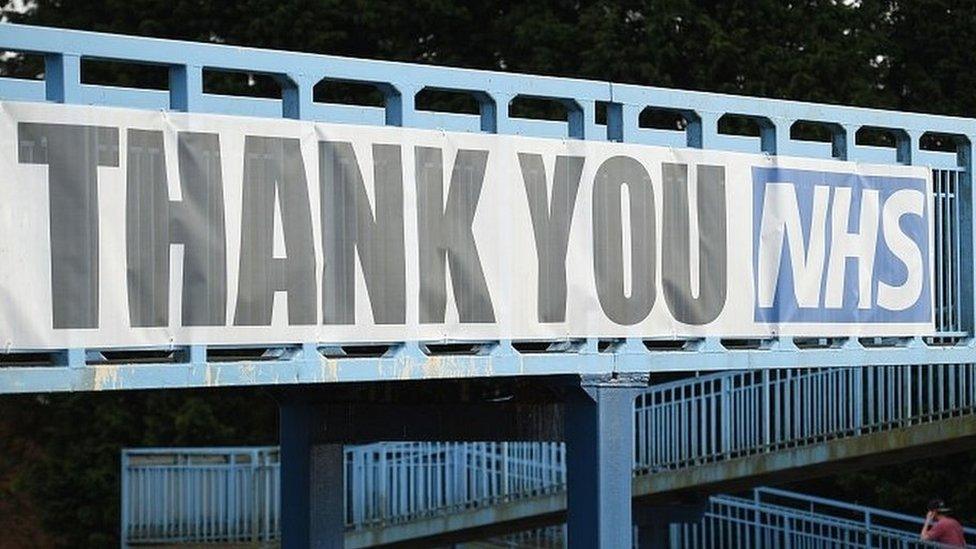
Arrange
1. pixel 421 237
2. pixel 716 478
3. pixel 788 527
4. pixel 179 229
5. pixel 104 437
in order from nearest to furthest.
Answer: pixel 179 229 < pixel 421 237 < pixel 716 478 < pixel 788 527 < pixel 104 437

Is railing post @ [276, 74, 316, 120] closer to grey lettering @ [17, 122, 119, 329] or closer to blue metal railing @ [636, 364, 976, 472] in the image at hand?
grey lettering @ [17, 122, 119, 329]

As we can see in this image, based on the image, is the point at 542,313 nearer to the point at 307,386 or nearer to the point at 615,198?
the point at 615,198

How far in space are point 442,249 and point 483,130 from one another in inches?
32.0

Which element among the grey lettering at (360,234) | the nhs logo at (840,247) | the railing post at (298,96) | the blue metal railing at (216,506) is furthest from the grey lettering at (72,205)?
the blue metal railing at (216,506)

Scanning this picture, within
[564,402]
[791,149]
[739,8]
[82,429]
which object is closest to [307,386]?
[564,402]

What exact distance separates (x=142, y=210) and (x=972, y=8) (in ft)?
69.2

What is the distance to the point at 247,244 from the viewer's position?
12.1 metres

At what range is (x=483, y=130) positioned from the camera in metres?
13.4

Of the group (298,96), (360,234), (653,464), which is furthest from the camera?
(653,464)

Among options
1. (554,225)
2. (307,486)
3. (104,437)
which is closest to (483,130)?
(554,225)

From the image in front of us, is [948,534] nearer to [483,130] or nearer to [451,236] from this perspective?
[483,130]

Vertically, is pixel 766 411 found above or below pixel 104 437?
above

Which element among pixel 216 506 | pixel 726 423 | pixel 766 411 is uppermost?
pixel 766 411

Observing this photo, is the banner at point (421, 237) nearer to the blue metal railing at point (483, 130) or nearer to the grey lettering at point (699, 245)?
the grey lettering at point (699, 245)
